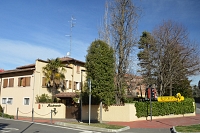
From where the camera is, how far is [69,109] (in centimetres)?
2384

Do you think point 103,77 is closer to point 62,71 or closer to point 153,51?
point 62,71

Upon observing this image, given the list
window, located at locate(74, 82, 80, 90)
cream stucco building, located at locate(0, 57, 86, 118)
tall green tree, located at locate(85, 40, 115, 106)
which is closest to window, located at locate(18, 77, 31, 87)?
cream stucco building, located at locate(0, 57, 86, 118)

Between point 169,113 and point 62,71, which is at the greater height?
point 62,71

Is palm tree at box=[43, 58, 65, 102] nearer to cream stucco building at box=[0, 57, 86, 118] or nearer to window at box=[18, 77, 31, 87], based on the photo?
cream stucco building at box=[0, 57, 86, 118]

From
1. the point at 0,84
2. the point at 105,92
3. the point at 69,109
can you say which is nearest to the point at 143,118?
the point at 105,92

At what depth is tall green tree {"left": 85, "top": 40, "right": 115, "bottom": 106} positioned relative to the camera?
709 inches

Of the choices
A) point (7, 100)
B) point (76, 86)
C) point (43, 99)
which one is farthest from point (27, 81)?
point (76, 86)

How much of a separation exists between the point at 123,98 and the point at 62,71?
9118mm

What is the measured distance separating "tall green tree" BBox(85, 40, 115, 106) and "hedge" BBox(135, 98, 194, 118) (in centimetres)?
466

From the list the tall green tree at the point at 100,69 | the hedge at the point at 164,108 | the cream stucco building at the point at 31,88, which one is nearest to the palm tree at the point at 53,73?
the cream stucco building at the point at 31,88

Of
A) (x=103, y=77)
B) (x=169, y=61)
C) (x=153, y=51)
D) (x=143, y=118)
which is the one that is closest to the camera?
(x=103, y=77)

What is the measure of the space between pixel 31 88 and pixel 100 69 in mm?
11736

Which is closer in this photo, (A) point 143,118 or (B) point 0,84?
(A) point 143,118

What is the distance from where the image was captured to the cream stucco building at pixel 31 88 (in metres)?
25.0
